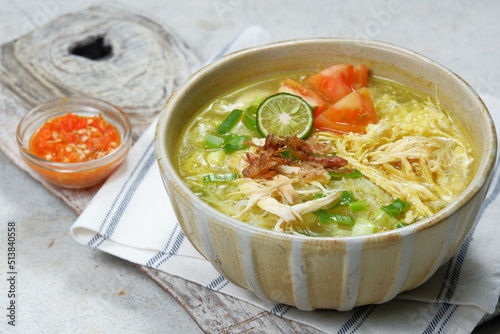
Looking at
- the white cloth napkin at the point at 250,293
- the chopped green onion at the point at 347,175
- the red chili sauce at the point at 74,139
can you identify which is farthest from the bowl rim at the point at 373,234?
the red chili sauce at the point at 74,139

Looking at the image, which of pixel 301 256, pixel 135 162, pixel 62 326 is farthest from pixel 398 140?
pixel 62 326

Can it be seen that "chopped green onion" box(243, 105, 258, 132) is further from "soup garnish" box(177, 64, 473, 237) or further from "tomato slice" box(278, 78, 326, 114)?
"tomato slice" box(278, 78, 326, 114)

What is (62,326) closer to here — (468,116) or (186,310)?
(186,310)

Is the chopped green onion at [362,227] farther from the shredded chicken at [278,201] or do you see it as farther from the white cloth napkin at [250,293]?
the white cloth napkin at [250,293]

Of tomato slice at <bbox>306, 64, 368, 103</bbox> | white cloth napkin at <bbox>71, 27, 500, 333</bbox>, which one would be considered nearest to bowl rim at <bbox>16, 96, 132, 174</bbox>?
white cloth napkin at <bbox>71, 27, 500, 333</bbox>

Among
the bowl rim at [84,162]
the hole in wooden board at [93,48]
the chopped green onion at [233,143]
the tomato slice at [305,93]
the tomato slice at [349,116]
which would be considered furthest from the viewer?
the hole in wooden board at [93,48]

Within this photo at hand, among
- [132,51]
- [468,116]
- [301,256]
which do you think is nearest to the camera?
[301,256]

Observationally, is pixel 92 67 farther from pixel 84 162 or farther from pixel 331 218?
pixel 331 218
